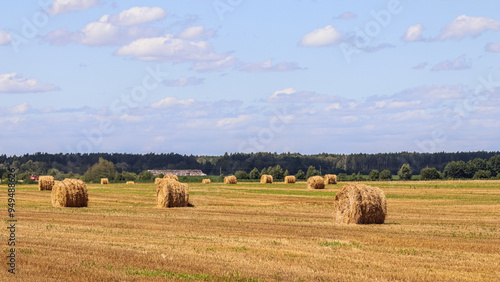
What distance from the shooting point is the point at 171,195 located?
38.8 metres

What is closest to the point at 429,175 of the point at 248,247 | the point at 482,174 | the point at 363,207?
the point at 482,174

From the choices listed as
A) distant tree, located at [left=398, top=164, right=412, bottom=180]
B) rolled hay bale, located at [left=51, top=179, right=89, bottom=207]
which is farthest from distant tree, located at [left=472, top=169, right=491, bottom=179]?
rolled hay bale, located at [left=51, top=179, right=89, bottom=207]

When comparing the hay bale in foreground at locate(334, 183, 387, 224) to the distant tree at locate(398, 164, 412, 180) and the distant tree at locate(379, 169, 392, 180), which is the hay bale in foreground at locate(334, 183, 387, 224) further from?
the distant tree at locate(379, 169, 392, 180)

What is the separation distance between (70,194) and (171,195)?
19.6 feet

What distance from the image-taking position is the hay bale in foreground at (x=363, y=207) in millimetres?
29297

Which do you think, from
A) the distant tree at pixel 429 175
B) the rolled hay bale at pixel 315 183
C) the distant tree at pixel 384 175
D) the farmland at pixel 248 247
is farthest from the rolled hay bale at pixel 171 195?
the distant tree at pixel 384 175

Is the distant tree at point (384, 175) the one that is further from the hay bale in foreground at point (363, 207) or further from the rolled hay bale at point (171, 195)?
the hay bale in foreground at point (363, 207)

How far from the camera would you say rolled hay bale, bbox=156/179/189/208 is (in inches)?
1526

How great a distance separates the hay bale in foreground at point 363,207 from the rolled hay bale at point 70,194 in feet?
55.4

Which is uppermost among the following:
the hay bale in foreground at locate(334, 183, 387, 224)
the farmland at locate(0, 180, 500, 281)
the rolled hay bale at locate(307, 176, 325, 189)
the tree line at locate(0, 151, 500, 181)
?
the tree line at locate(0, 151, 500, 181)

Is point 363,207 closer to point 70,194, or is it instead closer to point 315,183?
point 70,194

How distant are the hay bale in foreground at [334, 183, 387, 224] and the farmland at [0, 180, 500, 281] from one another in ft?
2.52

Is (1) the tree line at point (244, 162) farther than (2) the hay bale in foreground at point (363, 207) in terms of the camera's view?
Yes

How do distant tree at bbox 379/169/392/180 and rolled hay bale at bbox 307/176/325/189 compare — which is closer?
rolled hay bale at bbox 307/176/325/189
